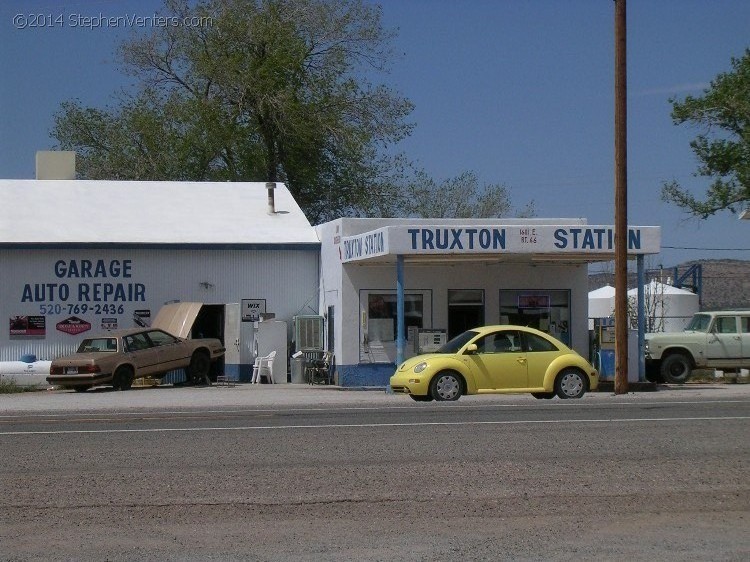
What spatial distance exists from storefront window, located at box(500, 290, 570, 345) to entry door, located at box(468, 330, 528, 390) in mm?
9510

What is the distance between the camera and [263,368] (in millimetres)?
33312

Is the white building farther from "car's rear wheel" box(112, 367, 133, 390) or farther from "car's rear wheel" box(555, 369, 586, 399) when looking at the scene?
"car's rear wheel" box(555, 369, 586, 399)

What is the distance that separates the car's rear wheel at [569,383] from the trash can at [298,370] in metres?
12.0

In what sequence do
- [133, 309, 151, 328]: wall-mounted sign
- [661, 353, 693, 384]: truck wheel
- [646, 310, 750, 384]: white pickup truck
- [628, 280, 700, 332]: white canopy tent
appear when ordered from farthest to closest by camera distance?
[628, 280, 700, 332]: white canopy tent < [133, 309, 151, 328]: wall-mounted sign < [661, 353, 693, 384]: truck wheel < [646, 310, 750, 384]: white pickup truck

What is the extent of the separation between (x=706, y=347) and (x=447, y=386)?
11436 mm

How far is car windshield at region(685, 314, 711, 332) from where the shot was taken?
102 feet

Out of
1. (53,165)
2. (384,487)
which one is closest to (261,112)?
(53,165)

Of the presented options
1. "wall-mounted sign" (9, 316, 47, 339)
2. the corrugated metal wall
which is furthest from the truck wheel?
"wall-mounted sign" (9, 316, 47, 339)

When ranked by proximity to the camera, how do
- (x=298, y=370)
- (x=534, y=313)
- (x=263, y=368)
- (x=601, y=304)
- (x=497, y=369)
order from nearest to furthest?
1. (x=497, y=369)
2. (x=534, y=313)
3. (x=298, y=370)
4. (x=263, y=368)
5. (x=601, y=304)

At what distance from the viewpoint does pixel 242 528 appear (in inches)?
372

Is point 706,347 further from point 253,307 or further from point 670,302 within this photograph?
point 670,302

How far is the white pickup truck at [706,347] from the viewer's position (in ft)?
101

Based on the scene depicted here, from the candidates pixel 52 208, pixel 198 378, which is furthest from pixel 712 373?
pixel 52 208

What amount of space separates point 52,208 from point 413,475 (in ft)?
90.4
